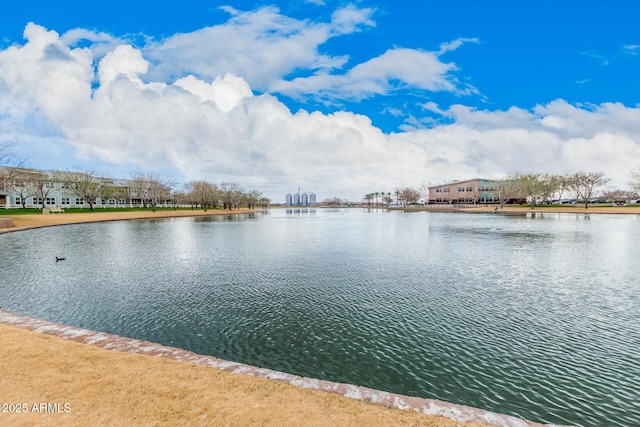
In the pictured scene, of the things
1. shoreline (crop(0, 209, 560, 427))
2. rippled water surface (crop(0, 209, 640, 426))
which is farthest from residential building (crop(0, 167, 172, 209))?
shoreline (crop(0, 209, 560, 427))

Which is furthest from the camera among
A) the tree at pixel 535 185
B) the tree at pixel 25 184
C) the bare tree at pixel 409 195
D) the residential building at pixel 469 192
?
the bare tree at pixel 409 195

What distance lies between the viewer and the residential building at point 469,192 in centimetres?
12812

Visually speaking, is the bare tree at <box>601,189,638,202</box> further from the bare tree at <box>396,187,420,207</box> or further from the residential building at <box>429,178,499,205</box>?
the bare tree at <box>396,187,420,207</box>

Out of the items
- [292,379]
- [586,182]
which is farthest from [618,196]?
[292,379]

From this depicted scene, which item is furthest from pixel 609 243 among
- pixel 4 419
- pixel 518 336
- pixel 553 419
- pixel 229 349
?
pixel 4 419

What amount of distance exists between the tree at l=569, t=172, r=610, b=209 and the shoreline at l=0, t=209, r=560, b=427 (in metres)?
117

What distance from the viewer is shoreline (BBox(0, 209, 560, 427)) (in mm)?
4379

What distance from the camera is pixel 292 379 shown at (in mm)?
5707

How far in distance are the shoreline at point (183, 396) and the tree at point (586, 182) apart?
117 metres

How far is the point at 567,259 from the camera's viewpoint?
19.6m

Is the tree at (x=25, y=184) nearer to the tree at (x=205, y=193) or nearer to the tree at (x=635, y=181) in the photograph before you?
the tree at (x=205, y=193)

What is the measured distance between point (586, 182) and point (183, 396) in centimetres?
12395

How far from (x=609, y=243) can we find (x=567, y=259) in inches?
432

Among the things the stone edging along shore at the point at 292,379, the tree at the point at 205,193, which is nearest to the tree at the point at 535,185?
the tree at the point at 205,193
